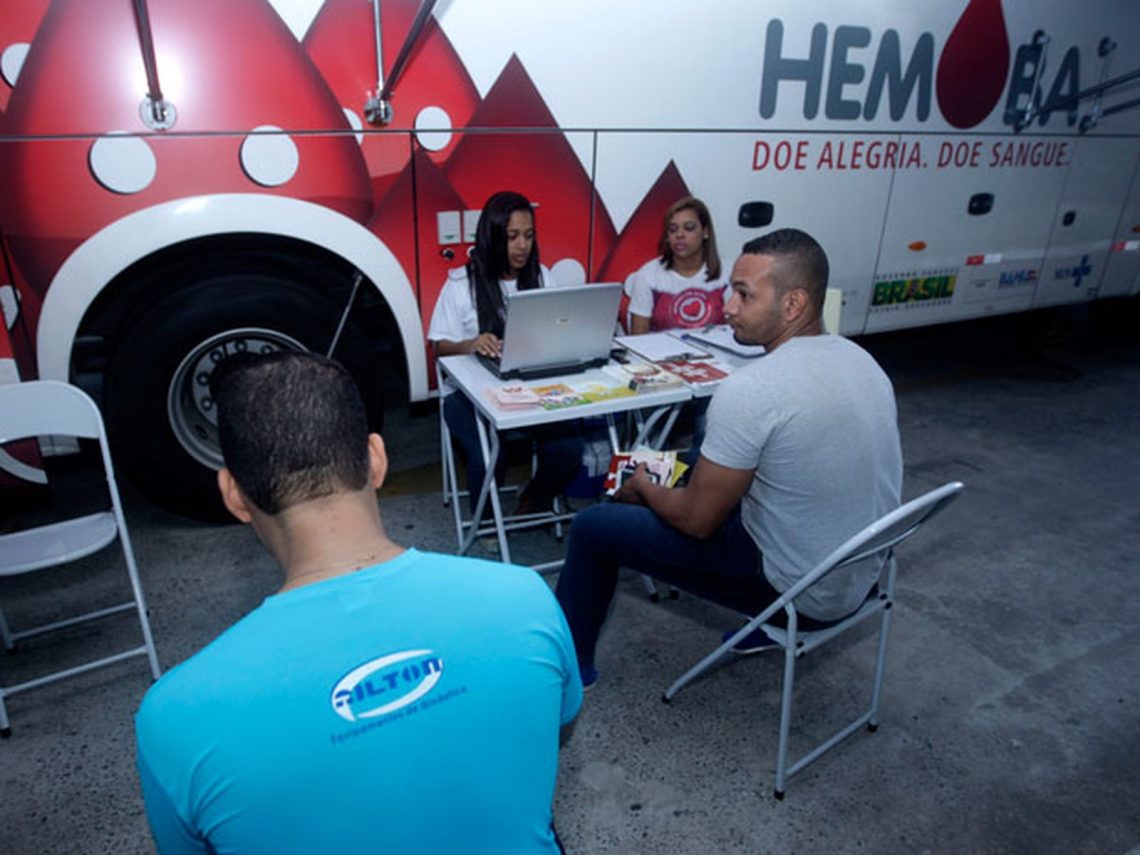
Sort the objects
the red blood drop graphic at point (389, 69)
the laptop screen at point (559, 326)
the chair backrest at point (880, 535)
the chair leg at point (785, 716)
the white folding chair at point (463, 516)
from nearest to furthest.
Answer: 1. the chair backrest at point (880, 535)
2. the chair leg at point (785, 716)
3. the laptop screen at point (559, 326)
4. the red blood drop graphic at point (389, 69)
5. the white folding chair at point (463, 516)

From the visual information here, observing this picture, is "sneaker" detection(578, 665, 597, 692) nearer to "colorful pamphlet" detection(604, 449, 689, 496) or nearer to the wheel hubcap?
"colorful pamphlet" detection(604, 449, 689, 496)

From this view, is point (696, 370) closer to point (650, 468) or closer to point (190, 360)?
point (650, 468)

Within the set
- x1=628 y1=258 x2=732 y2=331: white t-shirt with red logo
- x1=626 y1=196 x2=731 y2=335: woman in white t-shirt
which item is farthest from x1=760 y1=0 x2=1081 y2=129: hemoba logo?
x1=628 y1=258 x2=732 y2=331: white t-shirt with red logo

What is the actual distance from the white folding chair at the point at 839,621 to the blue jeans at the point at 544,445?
99 centimetres

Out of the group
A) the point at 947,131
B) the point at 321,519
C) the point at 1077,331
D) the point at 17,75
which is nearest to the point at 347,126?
the point at 17,75

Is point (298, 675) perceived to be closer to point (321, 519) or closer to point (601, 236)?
point (321, 519)

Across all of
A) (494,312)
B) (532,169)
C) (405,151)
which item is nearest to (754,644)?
(494,312)

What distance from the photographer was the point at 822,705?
2320 millimetres

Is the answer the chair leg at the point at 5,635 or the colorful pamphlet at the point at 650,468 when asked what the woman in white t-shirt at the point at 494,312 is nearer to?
the colorful pamphlet at the point at 650,468

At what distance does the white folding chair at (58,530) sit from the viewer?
2.15 m

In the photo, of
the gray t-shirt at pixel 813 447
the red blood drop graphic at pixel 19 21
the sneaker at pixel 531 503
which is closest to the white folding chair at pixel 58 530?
the red blood drop graphic at pixel 19 21

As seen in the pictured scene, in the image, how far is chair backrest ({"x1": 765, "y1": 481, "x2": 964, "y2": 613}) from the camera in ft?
5.19

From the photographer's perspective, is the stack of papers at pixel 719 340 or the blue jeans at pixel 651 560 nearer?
the blue jeans at pixel 651 560

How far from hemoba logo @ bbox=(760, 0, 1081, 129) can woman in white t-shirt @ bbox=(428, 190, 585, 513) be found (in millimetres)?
1516
